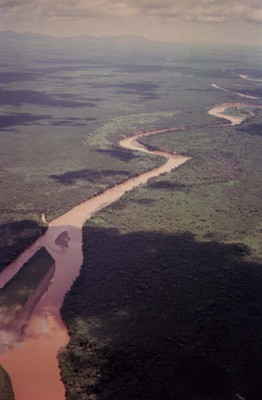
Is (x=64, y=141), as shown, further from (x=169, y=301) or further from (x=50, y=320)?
(x=169, y=301)

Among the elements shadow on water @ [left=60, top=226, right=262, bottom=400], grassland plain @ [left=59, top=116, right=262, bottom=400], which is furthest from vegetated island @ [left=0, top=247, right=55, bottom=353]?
grassland plain @ [left=59, top=116, right=262, bottom=400]

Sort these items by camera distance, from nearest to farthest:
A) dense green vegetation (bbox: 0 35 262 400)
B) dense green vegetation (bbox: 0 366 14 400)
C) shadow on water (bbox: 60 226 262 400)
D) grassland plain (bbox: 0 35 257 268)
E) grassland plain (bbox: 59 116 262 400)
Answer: dense green vegetation (bbox: 0 366 14 400) < shadow on water (bbox: 60 226 262 400) < grassland plain (bbox: 59 116 262 400) < dense green vegetation (bbox: 0 35 262 400) < grassland plain (bbox: 0 35 257 268)

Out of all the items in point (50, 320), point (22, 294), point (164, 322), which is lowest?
point (50, 320)

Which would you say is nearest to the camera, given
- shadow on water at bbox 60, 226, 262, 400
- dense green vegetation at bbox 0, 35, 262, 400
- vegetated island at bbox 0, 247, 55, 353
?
shadow on water at bbox 60, 226, 262, 400

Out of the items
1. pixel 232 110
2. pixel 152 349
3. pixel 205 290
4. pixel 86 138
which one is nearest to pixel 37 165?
pixel 86 138

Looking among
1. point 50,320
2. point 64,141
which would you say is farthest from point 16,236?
point 64,141

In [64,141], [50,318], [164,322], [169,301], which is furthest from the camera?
[64,141]

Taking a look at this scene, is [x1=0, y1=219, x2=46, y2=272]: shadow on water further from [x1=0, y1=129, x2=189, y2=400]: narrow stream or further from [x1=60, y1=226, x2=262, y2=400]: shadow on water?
[x1=60, y1=226, x2=262, y2=400]: shadow on water
